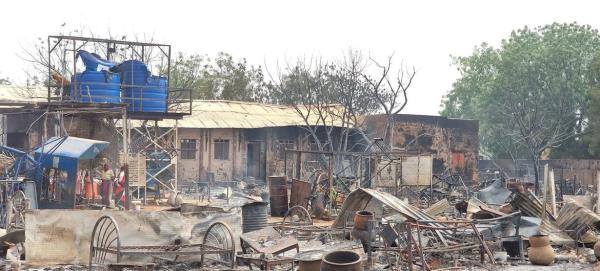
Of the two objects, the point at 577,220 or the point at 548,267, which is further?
the point at 577,220

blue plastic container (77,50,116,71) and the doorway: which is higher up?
blue plastic container (77,50,116,71)

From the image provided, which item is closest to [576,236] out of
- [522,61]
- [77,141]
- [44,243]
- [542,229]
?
[542,229]

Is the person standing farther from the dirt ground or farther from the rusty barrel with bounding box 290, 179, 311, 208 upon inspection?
the dirt ground

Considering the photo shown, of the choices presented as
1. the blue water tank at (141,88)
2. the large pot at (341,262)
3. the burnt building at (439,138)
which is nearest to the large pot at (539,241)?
the large pot at (341,262)

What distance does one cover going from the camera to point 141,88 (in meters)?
24.6

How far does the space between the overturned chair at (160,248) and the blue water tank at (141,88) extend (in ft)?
43.2

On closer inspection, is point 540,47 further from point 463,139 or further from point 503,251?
point 503,251

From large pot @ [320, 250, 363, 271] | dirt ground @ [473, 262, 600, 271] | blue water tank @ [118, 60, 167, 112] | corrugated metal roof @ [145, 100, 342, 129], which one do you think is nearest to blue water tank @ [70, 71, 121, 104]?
blue water tank @ [118, 60, 167, 112]

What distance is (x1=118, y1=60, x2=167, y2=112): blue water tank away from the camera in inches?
961

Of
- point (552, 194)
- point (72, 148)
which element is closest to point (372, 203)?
point (552, 194)

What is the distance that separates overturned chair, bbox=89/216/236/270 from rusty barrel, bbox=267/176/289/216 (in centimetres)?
871

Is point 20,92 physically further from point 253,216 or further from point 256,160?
point 253,216

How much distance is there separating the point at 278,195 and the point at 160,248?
31.6ft

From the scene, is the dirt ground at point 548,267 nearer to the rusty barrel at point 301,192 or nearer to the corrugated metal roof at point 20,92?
the rusty barrel at point 301,192
